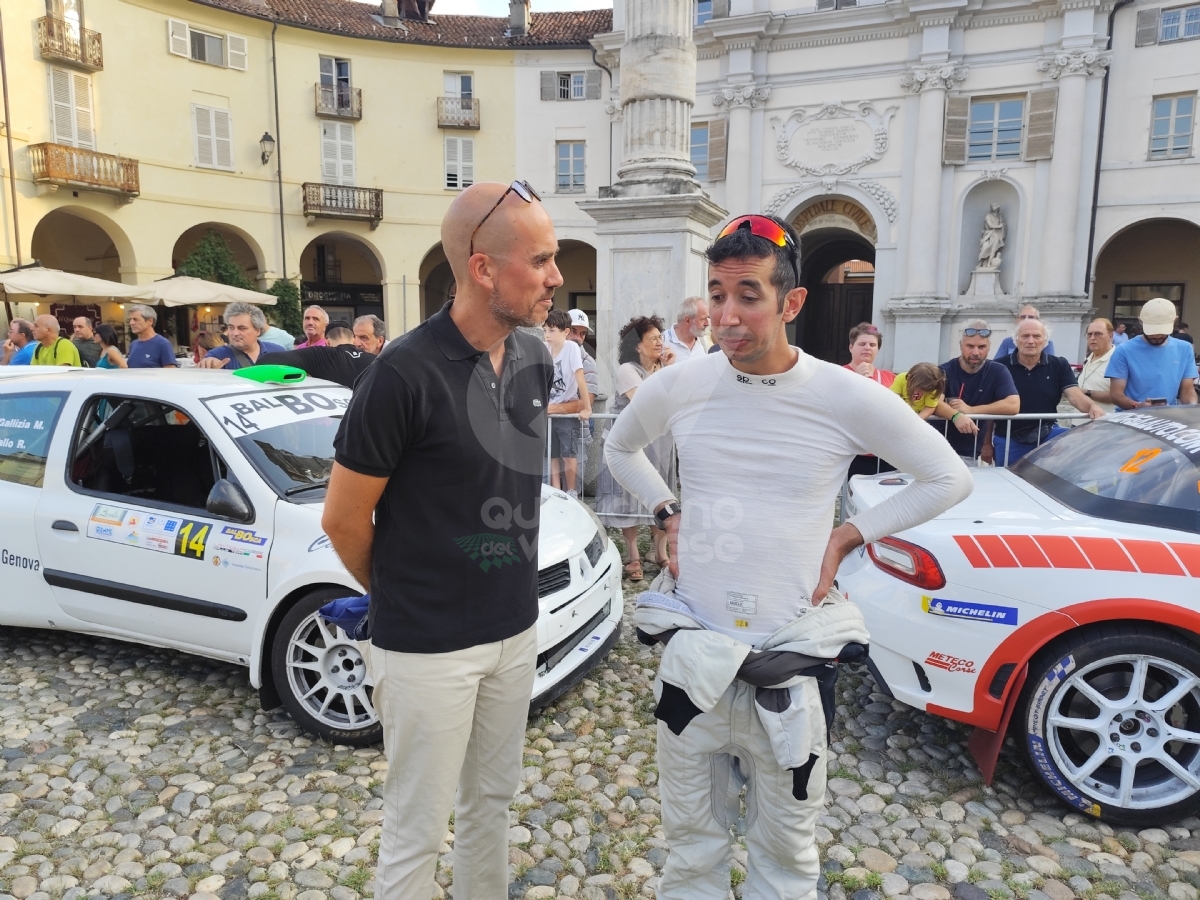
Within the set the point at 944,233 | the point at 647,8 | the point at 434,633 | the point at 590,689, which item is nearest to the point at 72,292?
the point at 647,8

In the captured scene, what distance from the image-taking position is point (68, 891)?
2.73 m

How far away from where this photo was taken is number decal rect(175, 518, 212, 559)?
3.80 m

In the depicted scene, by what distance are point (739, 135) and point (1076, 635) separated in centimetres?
2410

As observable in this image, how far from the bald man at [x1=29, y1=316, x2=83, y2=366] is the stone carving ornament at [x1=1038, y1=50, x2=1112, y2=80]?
2398 centimetres

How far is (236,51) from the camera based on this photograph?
988 inches

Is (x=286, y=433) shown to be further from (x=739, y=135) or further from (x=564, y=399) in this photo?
(x=739, y=135)

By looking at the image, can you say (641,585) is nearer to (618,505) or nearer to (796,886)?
(618,505)

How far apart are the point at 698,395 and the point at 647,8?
8.46 meters

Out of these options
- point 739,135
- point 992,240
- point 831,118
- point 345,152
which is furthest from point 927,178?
point 345,152

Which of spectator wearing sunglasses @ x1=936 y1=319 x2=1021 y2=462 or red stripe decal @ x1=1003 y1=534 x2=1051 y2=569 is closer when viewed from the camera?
red stripe decal @ x1=1003 y1=534 x2=1051 y2=569

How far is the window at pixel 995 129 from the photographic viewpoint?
22.7 m

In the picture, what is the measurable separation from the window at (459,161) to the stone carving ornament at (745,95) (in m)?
9.01

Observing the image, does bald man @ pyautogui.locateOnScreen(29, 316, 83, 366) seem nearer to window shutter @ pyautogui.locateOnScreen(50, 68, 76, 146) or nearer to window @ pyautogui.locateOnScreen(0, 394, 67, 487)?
window @ pyautogui.locateOnScreen(0, 394, 67, 487)

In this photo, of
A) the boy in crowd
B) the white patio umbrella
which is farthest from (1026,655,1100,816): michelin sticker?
the white patio umbrella
